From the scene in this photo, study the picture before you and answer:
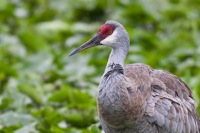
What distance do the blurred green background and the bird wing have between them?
2.07 ft

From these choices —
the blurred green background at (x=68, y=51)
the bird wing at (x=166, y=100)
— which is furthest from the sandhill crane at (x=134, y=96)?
the blurred green background at (x=68, y=51)

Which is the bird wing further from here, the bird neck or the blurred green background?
the blurred green background

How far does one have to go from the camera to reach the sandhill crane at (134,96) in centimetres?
832

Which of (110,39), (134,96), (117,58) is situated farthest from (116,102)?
(110,39)

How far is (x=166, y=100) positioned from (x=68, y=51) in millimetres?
4825

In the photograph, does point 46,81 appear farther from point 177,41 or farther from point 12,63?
point 177,41

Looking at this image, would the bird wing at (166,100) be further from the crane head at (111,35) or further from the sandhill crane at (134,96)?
the crane head at (111,35)

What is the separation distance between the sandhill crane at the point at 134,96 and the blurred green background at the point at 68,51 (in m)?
0.54

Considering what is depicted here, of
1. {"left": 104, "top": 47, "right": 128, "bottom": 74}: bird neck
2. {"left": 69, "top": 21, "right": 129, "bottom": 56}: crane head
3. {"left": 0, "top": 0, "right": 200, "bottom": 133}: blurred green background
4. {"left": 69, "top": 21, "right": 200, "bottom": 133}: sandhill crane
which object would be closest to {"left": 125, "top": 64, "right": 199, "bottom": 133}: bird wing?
{"left": 69, "top": 21, "right": 200, "bottom": 133}: sandhill crane

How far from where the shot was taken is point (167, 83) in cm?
895

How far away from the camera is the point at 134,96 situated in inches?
330

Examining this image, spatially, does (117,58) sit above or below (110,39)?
below

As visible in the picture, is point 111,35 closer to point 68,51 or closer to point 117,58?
point 117,58

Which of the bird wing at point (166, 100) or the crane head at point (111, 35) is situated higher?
the crane head at point (111, 35)
